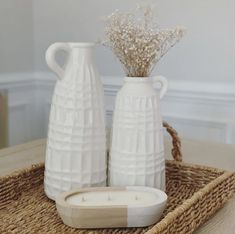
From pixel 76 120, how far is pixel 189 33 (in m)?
1.21

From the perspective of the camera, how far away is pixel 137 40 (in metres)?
0.76

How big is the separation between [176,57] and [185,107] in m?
0.23

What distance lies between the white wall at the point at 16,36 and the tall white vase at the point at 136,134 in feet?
4.93

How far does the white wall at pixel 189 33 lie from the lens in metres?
1.80

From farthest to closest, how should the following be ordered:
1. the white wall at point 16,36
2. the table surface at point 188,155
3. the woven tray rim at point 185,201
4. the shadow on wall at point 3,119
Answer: the white wall at point 16,36 < the shadow on wall at point 3,119 < the table surface at point 188,155 < the woven tray rim at point 185,201

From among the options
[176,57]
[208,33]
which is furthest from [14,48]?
[208,33]

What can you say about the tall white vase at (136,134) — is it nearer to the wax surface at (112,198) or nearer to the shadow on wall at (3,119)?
the wax surface at (112,198)

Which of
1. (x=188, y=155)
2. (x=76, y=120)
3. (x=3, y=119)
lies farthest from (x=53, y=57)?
(x=3, y=119)

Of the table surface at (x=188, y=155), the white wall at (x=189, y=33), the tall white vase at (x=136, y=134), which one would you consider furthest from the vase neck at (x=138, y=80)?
the white wall at (x=189, y=33)

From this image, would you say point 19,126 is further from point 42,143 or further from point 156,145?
point 156,145

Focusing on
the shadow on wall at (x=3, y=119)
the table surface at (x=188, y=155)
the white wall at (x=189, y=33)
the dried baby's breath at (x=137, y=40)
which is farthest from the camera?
the shadow on wall at (x=3, y=119)

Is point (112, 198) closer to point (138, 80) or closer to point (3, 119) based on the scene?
point (138, 80)

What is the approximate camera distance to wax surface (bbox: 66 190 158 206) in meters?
0.70

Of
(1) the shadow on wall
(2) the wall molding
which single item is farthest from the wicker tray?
(1) the shadow on wall
